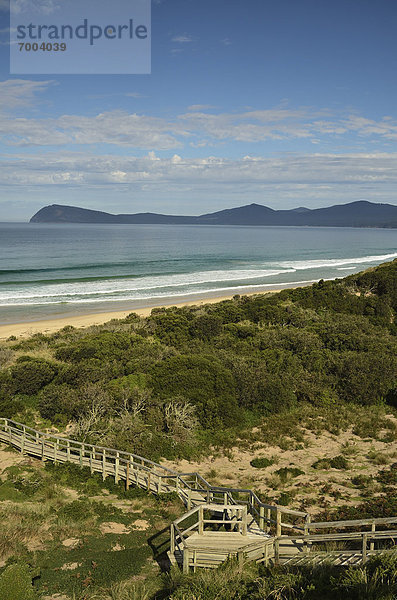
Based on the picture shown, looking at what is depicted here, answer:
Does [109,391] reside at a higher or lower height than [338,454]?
higher

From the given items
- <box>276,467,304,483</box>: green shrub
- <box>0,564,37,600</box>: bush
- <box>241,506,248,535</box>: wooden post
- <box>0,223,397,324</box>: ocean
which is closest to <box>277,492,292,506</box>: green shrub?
<box>276,467,304,483</box>: green shrub

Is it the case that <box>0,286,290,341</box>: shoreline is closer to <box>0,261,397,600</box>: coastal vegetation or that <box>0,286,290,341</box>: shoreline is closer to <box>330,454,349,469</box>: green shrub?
<box>0,261,397,600</box>: coastal vegetation

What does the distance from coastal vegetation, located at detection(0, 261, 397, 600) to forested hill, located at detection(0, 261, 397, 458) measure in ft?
0.22

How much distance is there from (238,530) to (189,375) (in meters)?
8.73

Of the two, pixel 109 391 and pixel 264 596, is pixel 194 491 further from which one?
pixel 109 391

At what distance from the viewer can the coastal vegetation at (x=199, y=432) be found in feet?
28.0

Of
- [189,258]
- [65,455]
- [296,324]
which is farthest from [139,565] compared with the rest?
[189,258]

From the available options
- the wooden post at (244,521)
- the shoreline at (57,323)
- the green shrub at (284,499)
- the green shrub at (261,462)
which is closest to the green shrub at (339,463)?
the green shrub at (261,462)

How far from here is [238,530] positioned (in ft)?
→ 31.3

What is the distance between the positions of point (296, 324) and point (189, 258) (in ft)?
202

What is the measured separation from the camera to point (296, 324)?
2786cm

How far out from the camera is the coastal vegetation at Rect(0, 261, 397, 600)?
854 centimetres

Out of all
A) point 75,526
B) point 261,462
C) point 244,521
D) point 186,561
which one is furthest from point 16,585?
point 261,462

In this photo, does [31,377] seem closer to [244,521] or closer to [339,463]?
[339,463]
